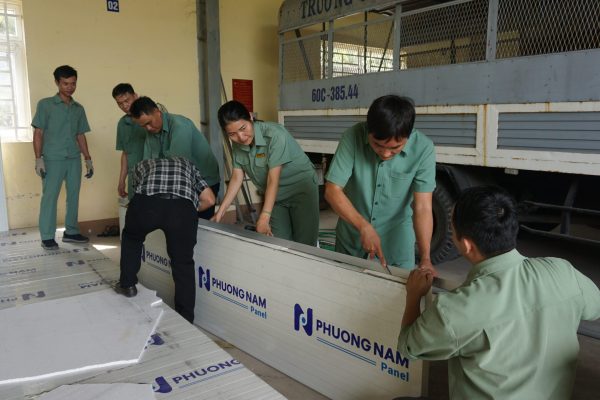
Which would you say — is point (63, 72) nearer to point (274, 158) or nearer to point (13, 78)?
point (13, 78)

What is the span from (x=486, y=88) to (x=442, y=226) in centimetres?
116

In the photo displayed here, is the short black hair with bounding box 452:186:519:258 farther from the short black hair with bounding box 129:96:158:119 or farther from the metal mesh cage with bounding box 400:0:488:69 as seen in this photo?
the metal mesh cage with bounding box 400:0:488:69

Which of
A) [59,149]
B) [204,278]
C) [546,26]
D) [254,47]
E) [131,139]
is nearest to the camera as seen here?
[204,278]

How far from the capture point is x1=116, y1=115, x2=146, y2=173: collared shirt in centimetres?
342

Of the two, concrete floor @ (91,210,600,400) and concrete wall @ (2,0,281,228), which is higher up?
concrete wall @ (2,0,281,228)

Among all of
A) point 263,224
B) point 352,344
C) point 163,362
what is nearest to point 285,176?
point 263,224

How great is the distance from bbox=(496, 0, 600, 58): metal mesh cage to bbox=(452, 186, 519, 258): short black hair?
Result: 7.70ft

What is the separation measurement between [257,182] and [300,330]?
95 centimetres

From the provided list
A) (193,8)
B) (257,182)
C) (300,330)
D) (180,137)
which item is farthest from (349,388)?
(193,8)

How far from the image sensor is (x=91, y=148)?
16.1ft

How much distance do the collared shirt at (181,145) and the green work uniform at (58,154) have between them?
1.36 m

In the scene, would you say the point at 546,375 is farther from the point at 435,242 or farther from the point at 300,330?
the point at 435,242

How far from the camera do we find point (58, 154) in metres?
3.90

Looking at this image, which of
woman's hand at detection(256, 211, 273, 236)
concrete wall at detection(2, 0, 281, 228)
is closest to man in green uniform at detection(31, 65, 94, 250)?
concrete wall at detection(2, 0, 281, 228)
